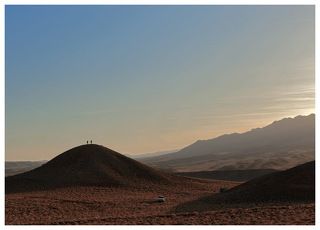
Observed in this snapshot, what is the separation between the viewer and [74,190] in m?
30.4

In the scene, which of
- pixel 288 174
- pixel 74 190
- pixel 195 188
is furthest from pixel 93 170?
pixel 288 174

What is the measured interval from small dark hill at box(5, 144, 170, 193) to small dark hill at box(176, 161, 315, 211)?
13172mm

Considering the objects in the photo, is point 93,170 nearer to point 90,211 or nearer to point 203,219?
point 90,211

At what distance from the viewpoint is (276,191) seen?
69.1ft

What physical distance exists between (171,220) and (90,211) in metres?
7.94

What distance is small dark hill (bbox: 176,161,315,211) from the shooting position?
20.0m

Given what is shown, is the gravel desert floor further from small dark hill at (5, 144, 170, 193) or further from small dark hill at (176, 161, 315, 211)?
small dark hill at (5, 144, 170, 193)

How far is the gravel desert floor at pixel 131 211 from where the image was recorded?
1426 centimetres

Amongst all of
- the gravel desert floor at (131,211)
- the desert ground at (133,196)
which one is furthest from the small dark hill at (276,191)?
the gravel desert floor at (131,211)

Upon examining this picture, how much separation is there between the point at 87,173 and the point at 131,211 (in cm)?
1615

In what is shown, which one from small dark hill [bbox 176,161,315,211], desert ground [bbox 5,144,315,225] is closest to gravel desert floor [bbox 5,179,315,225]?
desert ground [bbox 5,144,315,225]

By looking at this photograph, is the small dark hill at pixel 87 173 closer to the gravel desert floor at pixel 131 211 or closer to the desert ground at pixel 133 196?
the desert ground at pixel 133 196

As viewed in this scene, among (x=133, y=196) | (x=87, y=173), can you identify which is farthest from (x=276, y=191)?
(x=87, y=173)

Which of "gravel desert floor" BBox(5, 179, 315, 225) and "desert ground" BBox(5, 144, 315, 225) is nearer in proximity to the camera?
"gravel desert floor" BBox(5, 179, 315, 225)
